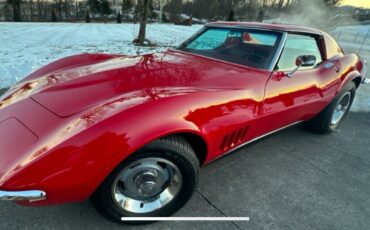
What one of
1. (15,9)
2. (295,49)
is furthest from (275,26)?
(15,9)

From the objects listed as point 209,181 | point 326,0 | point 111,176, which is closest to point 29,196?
point 111,176

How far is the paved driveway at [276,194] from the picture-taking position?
6.41ft

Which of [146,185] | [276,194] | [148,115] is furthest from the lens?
[276,194]

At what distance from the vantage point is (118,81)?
2041 millimetres

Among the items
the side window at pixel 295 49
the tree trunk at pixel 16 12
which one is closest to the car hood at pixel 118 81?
the side window at pixel 295 49

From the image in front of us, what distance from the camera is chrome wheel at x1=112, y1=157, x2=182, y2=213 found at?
5.75 ft

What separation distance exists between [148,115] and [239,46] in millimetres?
1668

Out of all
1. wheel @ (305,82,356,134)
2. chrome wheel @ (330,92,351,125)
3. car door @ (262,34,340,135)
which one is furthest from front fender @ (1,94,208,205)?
chrome wheel @ (330,92,351,125)

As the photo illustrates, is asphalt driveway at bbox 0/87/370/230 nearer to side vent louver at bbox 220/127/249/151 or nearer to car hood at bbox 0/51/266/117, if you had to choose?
side vent louver at bbox 220/127/249/151

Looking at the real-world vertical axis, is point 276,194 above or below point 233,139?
below

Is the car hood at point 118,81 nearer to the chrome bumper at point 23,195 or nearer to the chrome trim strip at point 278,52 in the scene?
the chrome trim strip at point 278,52

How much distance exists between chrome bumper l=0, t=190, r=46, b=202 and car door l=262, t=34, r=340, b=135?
5.90 feet

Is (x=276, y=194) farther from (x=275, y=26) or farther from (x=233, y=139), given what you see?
(x=275, y=26)

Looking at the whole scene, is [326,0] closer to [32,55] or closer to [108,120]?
[32,55]
